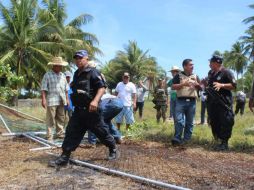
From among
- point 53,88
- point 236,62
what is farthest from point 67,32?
point 236,62

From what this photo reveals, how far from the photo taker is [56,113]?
8.64m

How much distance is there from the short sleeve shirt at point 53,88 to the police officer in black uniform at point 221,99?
300 centimetres

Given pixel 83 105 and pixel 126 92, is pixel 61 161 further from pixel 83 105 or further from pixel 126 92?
pixel 126 92

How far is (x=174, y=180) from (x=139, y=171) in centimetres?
60

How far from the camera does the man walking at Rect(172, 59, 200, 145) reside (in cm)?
769

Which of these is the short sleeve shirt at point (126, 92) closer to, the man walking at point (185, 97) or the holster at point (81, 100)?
the man walking at point (185, 97)

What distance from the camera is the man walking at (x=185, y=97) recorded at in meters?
7.69

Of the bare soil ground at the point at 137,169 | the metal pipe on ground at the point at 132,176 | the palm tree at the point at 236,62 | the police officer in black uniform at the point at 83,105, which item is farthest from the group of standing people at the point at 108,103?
the palm tree at the point at 236,62

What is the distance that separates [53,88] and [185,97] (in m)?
2.70

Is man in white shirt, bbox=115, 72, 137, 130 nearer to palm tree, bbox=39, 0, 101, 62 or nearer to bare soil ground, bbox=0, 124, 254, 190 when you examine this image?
bare soil ground, bbox=0, 124, 254, 190

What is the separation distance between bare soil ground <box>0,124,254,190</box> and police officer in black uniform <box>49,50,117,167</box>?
367mm

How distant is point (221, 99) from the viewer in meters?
7.45

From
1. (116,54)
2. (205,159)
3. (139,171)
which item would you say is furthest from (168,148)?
(116,54)

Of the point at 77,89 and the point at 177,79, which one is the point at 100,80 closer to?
the point at 77,89
